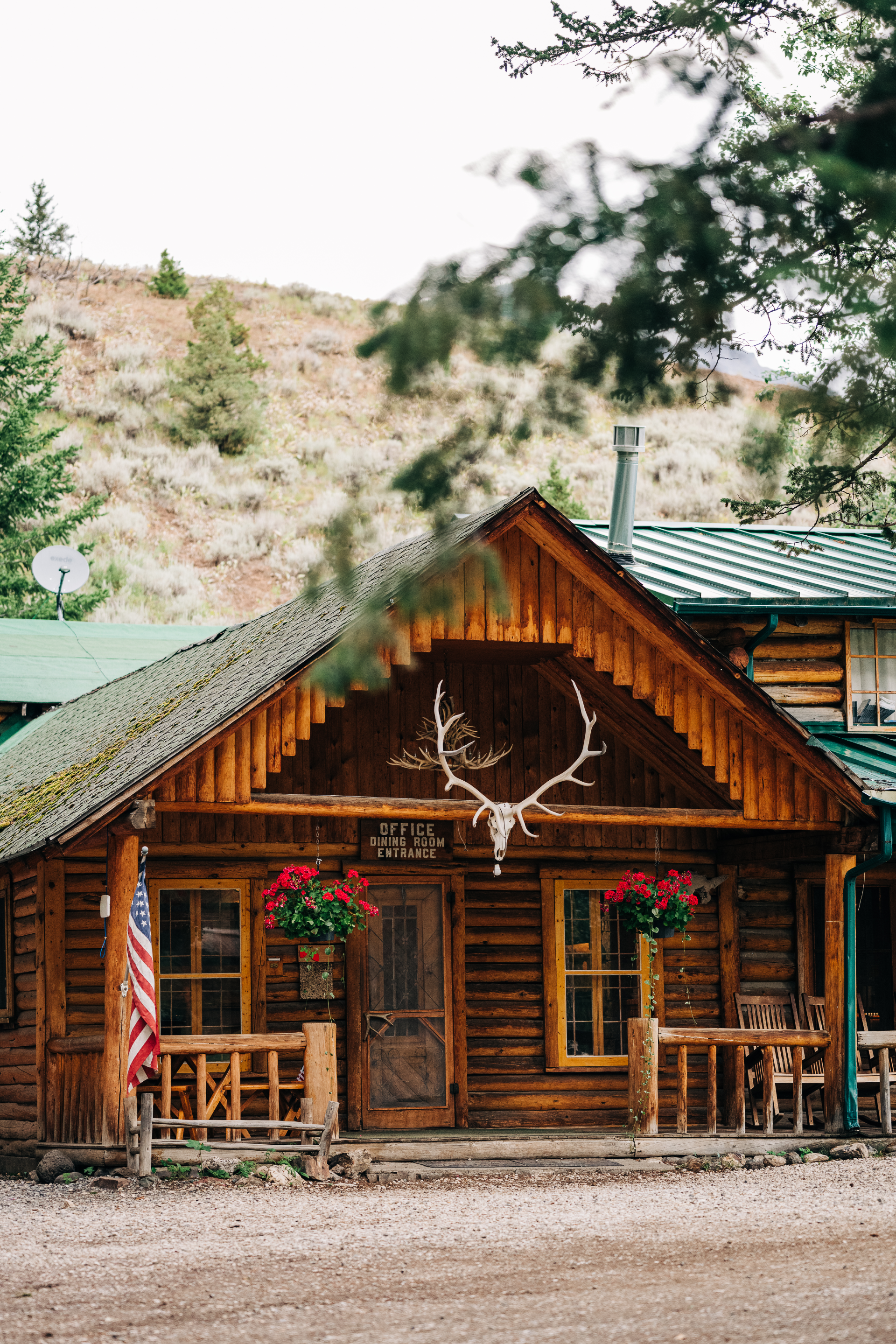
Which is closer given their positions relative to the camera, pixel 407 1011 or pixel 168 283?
pixel 407 1011

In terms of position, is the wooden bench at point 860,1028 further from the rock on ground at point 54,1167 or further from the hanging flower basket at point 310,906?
the rock on ground at point 54,1167

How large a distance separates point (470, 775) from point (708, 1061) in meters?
3.53

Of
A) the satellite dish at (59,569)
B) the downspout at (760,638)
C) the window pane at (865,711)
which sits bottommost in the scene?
the window pane at (865,711)

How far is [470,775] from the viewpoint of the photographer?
1598 cm

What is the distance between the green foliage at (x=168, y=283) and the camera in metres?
75.8

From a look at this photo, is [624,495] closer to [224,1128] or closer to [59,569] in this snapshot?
[224,1128]

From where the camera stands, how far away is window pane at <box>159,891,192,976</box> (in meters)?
15.3

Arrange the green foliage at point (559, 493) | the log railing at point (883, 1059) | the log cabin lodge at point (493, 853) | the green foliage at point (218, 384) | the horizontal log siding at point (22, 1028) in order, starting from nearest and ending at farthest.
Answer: the log cabin lodge at point (493, 853)
the horizontal log siding at point (22, 1028)
the log railing at point (883, 1059)
the green foliage at point (559, 493)
the green foliage at point (218, 384)

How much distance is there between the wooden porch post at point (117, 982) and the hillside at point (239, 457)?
2825 centimetres

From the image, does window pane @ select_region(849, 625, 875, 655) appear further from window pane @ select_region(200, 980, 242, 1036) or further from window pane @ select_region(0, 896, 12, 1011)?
window pane @ select_region(0, 896, 12, 1011)

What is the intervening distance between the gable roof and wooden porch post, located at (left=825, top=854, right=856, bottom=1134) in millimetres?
823

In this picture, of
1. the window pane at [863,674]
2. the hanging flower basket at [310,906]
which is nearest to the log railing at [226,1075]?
the hanging flower basket at [310,906]

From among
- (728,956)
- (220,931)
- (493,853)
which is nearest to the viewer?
(220,931)

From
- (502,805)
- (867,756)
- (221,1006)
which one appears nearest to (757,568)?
(867,756)
